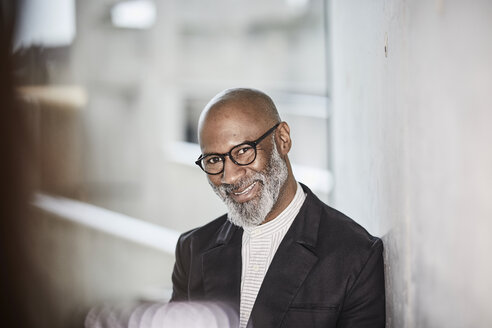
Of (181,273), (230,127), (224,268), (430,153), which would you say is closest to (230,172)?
(230,127)

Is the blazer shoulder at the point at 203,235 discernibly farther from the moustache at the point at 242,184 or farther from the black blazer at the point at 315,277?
the moustache at the point at 242,184

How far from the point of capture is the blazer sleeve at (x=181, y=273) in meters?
2.17

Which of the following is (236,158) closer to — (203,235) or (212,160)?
(212,160)

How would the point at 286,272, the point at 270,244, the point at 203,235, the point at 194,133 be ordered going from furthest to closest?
the point at 194,133 → the point at 203,235 → the point at 270,244 → the point at 286,272

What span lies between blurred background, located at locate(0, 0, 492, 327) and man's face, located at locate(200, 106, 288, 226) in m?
0.38

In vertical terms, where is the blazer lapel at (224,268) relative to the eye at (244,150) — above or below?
below

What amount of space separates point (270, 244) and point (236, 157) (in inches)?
14.8

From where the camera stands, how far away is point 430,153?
1.15 metres

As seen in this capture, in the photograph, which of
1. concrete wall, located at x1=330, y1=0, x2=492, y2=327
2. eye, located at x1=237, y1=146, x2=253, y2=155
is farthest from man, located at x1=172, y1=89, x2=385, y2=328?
concrete wall, located at x1=330, y1=0, x2=492, y2=327

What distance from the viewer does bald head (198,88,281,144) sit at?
187 cm

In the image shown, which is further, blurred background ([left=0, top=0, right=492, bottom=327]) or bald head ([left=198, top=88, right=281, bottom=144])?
bald head ([left=198, top=88, right=281, bottom=144])

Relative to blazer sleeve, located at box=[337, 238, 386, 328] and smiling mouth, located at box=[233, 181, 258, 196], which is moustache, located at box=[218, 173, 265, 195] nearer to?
smiling mouth, located at box=[233, 181, 258, 196]

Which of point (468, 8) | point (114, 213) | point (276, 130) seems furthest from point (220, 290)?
point (114, 213)

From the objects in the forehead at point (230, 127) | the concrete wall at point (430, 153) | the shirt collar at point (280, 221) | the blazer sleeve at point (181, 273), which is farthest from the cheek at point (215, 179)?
the concrete wall at point (430, 153)
